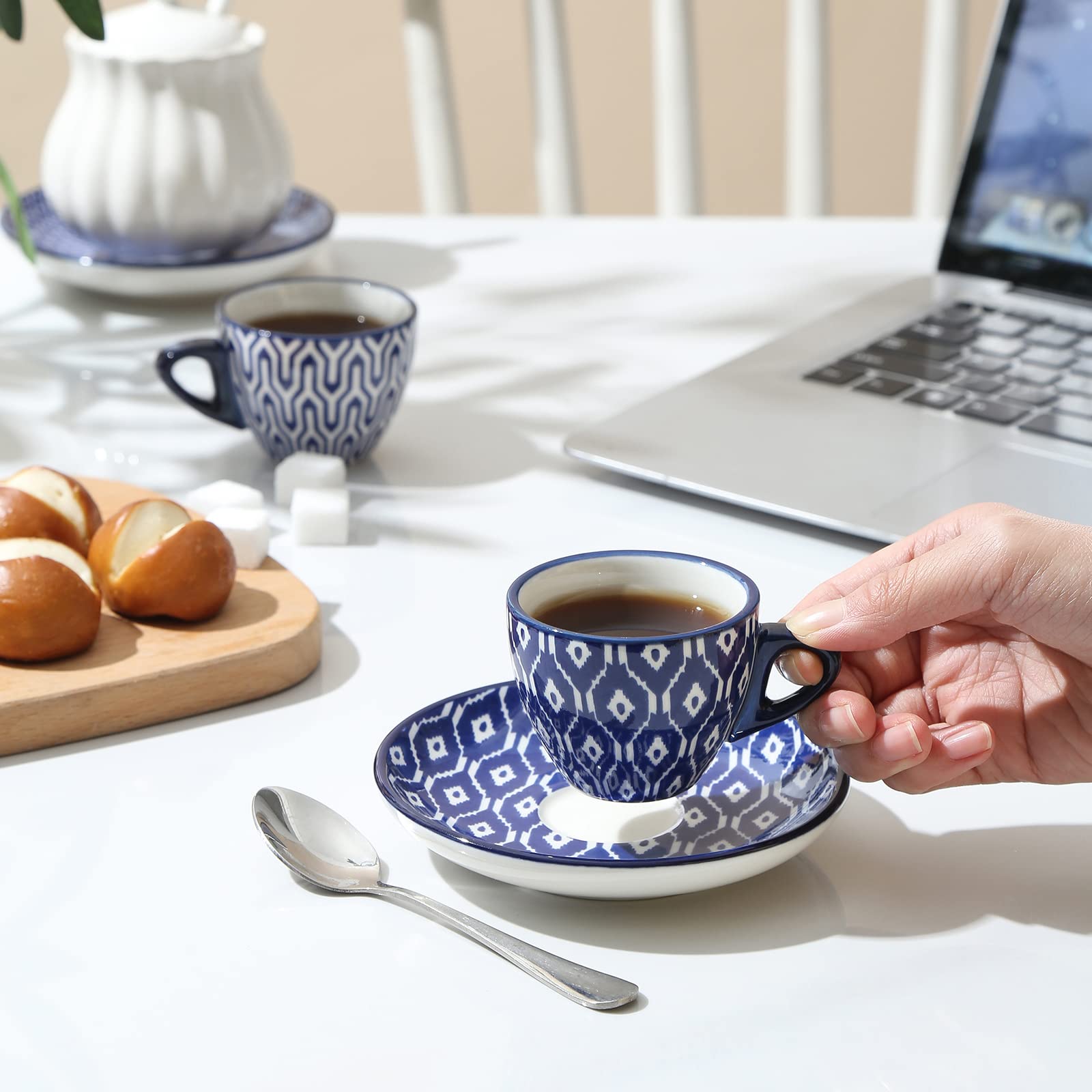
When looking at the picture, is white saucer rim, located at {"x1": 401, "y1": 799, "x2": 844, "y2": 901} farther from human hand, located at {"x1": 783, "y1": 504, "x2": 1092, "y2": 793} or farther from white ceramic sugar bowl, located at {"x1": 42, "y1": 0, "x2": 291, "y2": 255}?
white ceramic sugar bowl, located at {"x1": 42, "y1": 0, "x2": 291, "y2": 255}

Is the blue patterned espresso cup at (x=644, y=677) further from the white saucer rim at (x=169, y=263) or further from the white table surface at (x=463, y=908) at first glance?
the white saucer rim at (x=169, y=263)

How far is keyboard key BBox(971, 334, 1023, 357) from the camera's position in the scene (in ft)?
3.33

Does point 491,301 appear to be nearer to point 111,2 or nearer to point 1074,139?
point 1074,139

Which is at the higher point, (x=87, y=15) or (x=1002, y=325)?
(x=87, y=15)

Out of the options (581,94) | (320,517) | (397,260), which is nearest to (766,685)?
(320,517)

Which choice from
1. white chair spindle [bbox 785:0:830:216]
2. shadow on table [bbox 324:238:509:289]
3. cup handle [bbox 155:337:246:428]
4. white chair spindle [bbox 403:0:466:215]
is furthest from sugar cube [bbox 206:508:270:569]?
white chair spindle [bbox 785:0:830:216]

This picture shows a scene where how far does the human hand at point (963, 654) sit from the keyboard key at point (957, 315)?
19.4 inches

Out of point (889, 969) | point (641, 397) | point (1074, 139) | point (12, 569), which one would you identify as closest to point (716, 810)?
point (889, 969)

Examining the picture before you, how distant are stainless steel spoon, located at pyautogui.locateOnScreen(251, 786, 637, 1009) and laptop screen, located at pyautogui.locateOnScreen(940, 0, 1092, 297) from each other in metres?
0.76

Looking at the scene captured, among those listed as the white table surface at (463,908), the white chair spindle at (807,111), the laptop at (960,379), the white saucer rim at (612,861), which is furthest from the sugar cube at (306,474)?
the white chair spindle at (807,111)

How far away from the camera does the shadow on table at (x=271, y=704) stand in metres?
0.65

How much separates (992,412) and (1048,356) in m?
0.12

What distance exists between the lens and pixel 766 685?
0.54 metres

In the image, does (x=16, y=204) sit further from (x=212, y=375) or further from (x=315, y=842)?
(x=315, y=842)
